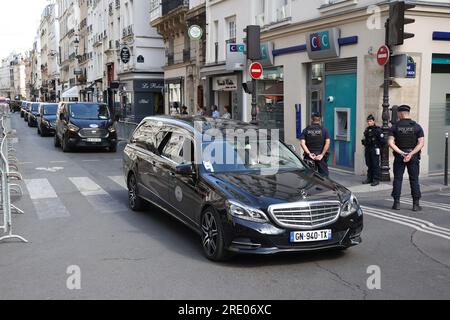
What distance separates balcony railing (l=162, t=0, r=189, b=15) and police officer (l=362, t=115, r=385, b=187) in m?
17.8

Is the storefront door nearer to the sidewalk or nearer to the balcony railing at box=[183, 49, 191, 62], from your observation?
the sidewalk

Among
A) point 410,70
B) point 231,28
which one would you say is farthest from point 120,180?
point 231,28

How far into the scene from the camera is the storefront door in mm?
14672

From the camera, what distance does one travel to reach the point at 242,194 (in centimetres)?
605

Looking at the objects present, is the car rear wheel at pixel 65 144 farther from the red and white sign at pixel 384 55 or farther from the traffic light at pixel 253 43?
the red and white sign at pixel 384 55

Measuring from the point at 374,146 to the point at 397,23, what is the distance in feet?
8.87

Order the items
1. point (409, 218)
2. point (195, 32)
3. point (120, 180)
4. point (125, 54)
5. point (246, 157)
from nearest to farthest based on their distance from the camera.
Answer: point (246, 157) < point (409, 218) < point (120, 180) < point (195, 32) < point (125, 54)

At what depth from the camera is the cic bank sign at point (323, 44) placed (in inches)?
581

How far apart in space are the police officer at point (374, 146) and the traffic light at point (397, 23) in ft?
5.77

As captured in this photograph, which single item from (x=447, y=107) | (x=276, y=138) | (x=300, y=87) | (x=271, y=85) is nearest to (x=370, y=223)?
(x=276, y=138)

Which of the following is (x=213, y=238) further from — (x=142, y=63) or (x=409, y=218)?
(x=142, y=63)

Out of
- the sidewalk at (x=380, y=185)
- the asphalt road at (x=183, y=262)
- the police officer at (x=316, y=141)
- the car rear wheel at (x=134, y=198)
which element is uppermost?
the police officer at (x=316, y=141)

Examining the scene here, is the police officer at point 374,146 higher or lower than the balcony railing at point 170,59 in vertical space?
lower

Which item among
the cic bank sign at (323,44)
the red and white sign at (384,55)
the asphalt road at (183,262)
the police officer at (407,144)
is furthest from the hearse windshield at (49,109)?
the police officer at (407,144)
